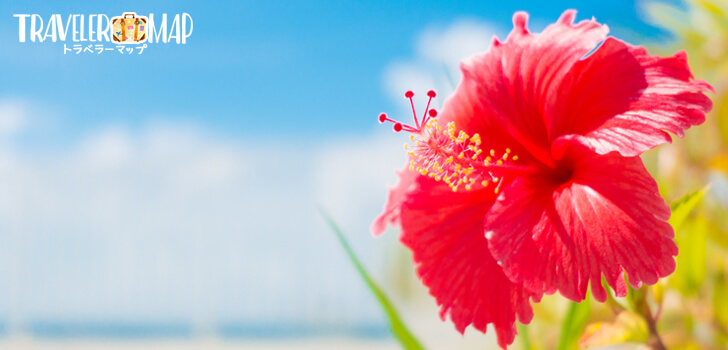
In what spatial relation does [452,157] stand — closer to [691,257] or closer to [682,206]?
[682,206]

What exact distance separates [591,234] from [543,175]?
2.5 inches

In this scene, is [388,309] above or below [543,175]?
below

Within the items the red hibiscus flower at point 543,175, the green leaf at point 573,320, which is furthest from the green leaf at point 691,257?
the red hibiscus flower at point 543,175

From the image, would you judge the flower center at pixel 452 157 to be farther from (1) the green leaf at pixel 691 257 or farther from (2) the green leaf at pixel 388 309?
(1) the green leaf at pixel 691 257

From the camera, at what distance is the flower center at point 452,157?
37cm

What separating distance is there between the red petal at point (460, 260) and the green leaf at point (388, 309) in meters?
0.10

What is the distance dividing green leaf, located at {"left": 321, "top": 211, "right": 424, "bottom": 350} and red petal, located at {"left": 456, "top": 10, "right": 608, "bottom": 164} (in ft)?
0.50

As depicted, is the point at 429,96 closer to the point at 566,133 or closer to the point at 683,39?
the point at 566,133

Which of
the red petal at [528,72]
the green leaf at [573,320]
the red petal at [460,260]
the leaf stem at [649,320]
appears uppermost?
the red petal at [528,72]

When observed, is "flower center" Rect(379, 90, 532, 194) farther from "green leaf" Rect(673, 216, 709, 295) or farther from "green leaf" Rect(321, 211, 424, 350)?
"green leaf" Rect(673, 216, 709, 295)

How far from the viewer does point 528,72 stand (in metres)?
0.37

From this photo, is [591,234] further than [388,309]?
No

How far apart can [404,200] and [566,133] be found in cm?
11

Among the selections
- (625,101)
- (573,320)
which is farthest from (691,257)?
(625,101)
